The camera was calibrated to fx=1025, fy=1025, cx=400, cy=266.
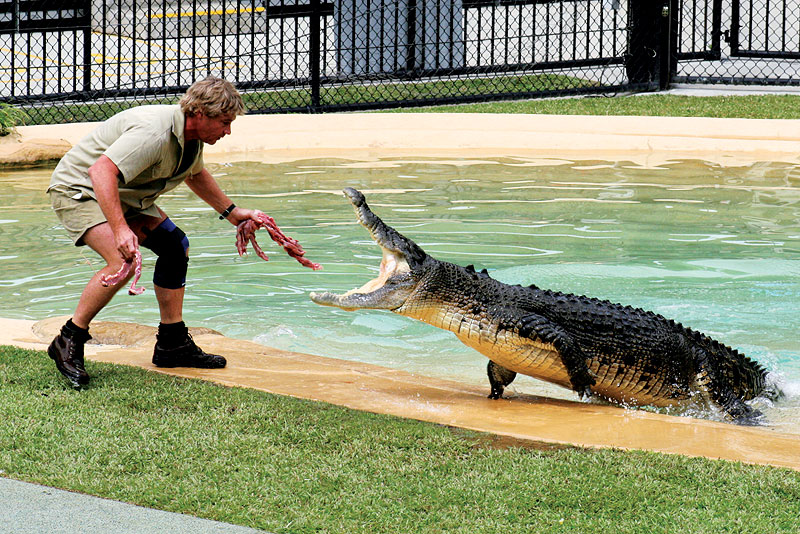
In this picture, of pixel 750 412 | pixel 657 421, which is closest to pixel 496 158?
pixel 750 412

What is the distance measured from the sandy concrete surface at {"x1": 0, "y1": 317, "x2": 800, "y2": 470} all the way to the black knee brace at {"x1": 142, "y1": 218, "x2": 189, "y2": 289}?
407 millimetres

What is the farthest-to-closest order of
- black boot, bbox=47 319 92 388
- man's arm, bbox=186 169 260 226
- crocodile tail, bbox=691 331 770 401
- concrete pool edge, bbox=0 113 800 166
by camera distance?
concrete pool edge, bbox=0 113 800 166, crocodile tail, bbox=691 331 770 401, man's arm, bbox=186 169 260 226, black boot, bbox=47 319 92 388

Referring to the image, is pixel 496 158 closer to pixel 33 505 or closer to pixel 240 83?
pixel 240 83

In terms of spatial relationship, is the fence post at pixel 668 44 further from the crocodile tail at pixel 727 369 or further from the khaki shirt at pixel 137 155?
the khaki shirt at pixel 137 155

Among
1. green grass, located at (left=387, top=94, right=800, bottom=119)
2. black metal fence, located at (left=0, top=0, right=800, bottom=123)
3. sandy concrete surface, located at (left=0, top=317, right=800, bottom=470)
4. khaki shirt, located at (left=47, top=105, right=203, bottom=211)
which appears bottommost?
sandy concrete surface, located at (left=0, top=317, right=800, bottom=470)

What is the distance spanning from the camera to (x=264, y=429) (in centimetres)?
370

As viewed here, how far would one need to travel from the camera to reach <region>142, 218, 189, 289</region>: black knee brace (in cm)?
448

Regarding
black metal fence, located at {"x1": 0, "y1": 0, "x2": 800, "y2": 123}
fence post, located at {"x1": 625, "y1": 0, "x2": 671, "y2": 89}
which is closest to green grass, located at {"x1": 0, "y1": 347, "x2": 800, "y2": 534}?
black metal fence, located at {"x1": 0, "y1": 0, "x2": 800, "y2": 123}

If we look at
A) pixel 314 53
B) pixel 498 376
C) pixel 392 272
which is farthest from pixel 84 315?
pixel 314 53

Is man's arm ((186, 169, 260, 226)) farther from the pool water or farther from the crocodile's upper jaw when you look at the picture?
the pool water

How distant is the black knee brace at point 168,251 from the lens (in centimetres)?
448

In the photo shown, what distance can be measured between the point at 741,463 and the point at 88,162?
9.01 feet

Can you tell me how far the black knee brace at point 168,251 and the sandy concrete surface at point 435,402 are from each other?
407 mm

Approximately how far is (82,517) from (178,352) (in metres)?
1.75
